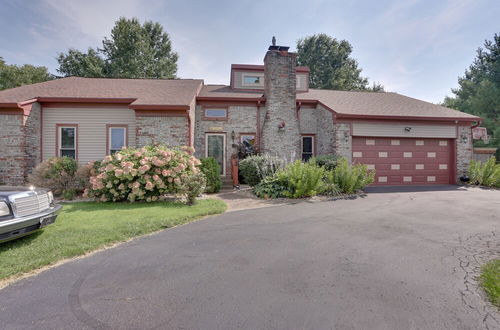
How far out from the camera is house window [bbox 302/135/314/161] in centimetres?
1240

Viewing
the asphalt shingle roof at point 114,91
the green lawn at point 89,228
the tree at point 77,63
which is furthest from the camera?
the tree at point 77,63

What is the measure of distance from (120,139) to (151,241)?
8.40m

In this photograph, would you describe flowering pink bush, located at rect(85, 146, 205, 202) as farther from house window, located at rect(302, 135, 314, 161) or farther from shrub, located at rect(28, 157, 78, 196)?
house window, located at rect(302, 135, 314, 161)

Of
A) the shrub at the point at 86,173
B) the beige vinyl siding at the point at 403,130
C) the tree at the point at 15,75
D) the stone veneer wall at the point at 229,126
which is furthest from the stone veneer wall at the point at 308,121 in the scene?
the tree at the point at 15,75

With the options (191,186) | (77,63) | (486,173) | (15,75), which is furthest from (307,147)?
(15,75)

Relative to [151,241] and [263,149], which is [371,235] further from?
[263,149]

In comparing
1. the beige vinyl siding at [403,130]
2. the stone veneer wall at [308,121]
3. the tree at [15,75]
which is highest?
the tree at [15,75]

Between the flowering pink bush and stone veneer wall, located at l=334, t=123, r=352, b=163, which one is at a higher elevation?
stone veneer wall, located at l=334, t=123, r=352, b=163

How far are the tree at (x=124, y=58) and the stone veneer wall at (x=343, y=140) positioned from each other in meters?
22.3

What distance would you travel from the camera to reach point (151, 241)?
4.00 metres

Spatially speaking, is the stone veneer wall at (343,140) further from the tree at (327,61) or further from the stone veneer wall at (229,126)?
the tree at (327,61)

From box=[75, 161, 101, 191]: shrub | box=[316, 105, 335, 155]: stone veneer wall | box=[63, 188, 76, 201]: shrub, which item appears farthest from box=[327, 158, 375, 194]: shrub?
box=[63, 188, 76, 201]: shrub

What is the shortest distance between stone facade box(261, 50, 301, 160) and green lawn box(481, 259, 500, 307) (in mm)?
8686

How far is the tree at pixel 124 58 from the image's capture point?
22.8m
